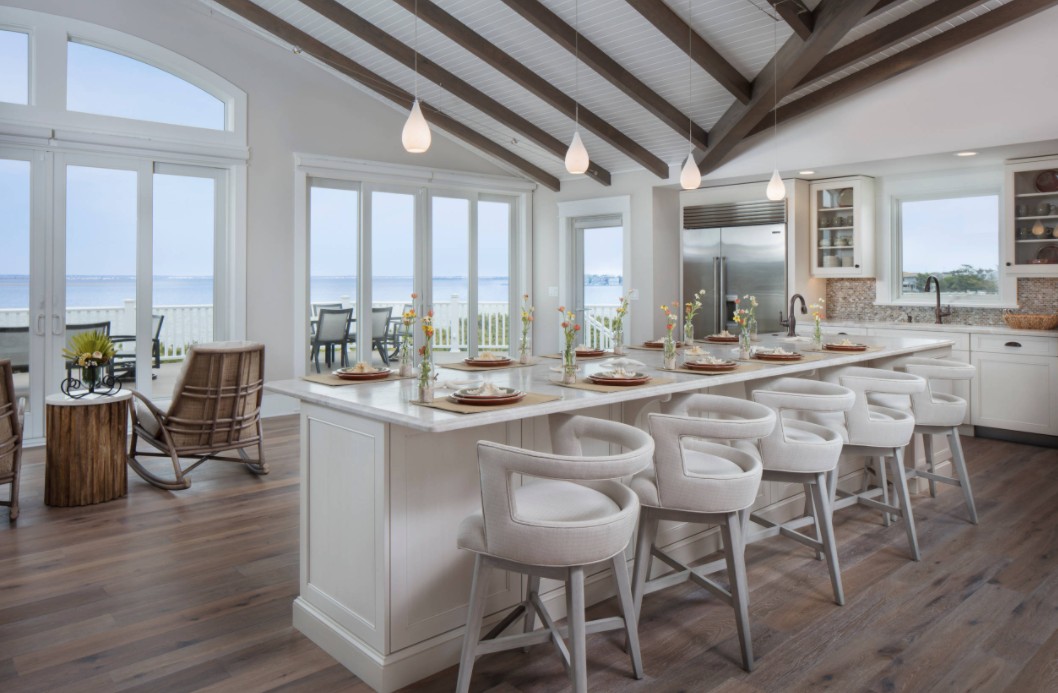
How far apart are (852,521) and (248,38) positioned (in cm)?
629

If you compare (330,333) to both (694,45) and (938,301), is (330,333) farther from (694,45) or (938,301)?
(938,301)

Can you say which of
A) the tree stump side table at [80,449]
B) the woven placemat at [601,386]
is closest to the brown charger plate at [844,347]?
the woven placemat at [601,386]

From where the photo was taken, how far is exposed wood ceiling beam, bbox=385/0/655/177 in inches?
219

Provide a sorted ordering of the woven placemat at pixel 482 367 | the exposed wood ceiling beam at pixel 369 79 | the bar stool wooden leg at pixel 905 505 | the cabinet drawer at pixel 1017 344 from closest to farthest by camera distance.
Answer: the bar stool wooden leg at pixel 905 505 < the woven placemat at pixel 482 367 < the cabinet drawer at pixel 1017 344 < the exposed wood ceiling beam at pixel 369 79

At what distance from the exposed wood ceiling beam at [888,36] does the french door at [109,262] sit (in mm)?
5092

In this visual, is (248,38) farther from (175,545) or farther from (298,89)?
(175,545)

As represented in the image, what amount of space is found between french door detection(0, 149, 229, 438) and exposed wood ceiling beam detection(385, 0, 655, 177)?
2483mm

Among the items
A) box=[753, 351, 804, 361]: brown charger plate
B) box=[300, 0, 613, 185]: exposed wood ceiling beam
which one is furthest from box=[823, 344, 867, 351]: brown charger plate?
box=[300, 0, 613, 185]: exposed wood ceiling beam

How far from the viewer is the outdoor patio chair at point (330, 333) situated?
7.20 m

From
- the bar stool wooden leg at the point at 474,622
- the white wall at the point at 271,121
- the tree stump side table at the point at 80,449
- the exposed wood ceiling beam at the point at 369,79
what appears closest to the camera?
the bar stool wooden leg at the point at 474,622

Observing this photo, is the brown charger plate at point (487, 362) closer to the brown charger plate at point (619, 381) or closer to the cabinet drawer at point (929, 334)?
the brown charger plate at point (619, 381)

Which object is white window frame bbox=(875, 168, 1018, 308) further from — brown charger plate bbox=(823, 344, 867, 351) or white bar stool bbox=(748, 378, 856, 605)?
white bar stool bbox=(748, 378, 856, 605)

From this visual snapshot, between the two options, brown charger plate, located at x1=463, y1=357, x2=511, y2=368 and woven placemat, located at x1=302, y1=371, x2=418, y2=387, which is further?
brown charger plate, located at x1=463, y1=357, x2=511, y2=368

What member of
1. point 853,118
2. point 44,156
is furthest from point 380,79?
point 853,118
